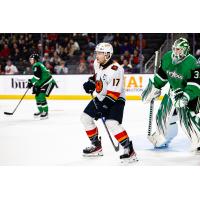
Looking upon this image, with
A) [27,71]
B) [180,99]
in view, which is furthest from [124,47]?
[180,99]

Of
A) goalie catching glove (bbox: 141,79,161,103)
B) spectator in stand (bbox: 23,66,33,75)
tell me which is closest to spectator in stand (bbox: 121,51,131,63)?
spectator in stand (bbox: 23,66,33,75)

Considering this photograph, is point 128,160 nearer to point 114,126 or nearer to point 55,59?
point 114,126

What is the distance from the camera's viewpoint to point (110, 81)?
3016 millimetres

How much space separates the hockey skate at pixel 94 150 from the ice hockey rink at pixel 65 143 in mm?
46

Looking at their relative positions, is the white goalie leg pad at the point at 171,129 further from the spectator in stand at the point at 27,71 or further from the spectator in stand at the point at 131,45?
the spectator in stand at the point at 27,71

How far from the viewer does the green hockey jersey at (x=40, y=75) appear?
506 cm

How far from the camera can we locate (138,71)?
19.0 ft

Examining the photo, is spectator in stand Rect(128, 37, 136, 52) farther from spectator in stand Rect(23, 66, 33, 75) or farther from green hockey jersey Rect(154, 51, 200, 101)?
green hockey jersey Rect(154, 51, 200, 101)

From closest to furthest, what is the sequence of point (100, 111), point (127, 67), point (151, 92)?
point (100, 111) → point (151, 92) → point (127, 67)

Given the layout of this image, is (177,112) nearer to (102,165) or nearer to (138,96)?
(102,165)

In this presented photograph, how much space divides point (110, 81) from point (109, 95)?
100mm

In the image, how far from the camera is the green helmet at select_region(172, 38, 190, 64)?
3.20 meters

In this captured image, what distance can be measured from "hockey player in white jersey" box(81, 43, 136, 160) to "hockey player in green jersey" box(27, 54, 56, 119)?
200 cm

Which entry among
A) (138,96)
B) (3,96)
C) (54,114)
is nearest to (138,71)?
(138,96)
